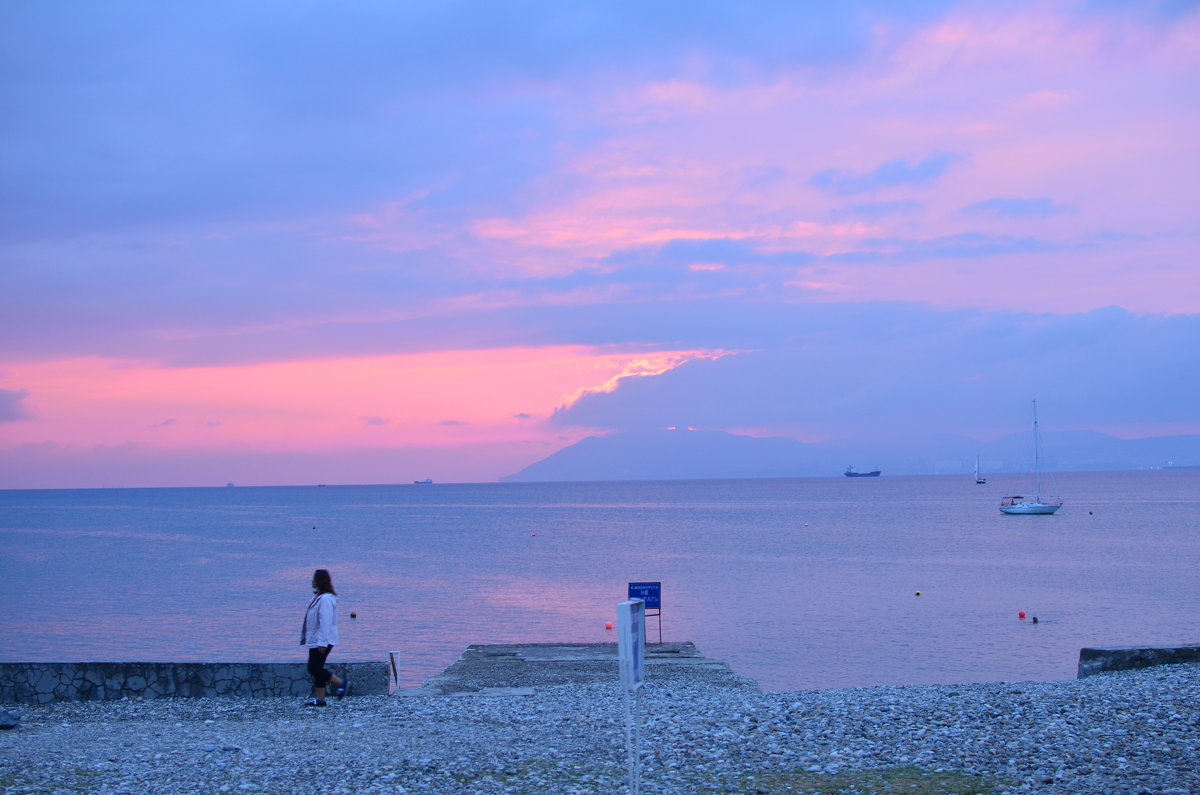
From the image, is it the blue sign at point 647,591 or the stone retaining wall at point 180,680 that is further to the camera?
the blue sign at point 647,591

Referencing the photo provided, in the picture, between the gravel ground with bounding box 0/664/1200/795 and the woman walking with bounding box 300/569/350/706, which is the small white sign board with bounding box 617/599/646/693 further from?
the woman walking with bounding box 300/569/350/706

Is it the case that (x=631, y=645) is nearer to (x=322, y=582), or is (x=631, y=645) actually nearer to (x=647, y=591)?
(x=322, y=582)

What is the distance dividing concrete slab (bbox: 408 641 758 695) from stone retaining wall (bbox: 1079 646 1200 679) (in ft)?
18.3

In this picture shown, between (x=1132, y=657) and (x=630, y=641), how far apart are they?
11927 millimetres

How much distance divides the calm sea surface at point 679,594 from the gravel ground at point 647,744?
1257cm

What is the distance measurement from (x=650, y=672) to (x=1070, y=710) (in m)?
9.92

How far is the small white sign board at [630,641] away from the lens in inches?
329

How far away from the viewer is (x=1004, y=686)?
15.0 m

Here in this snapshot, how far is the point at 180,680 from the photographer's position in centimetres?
1537

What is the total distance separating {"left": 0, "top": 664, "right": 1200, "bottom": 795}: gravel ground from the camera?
9.82m

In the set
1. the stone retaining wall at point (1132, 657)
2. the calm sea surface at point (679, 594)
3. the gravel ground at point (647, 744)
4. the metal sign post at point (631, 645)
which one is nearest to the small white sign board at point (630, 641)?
the metal sign post at point (631, 645)

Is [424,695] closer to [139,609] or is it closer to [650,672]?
[650,672]

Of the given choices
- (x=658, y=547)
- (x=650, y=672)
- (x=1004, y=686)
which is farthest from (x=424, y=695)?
(x=658, y=547)

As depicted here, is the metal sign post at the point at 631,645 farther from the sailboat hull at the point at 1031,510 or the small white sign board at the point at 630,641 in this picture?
the sailboat hull at the point at 1031,510
